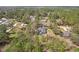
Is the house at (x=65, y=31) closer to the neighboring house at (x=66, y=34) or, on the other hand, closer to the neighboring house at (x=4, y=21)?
the neighboring house at (x=66, y=34)

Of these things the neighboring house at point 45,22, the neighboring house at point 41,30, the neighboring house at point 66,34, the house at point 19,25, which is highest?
the neighboring house at point 45,22

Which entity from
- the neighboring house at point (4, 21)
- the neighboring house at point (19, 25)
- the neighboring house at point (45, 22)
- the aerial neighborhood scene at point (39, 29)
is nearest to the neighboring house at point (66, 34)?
the aerial neighborhood scene at point (39, 29)

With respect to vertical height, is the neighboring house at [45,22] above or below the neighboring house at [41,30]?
above

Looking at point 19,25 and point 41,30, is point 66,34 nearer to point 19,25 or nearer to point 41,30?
point 41,30

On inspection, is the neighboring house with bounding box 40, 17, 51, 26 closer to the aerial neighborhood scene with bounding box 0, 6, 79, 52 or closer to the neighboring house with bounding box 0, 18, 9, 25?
the aerial neighborhood scene with bounding box 0, 6, 79, 52

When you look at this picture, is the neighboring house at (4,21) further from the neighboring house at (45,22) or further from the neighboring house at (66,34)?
the neighboring house at (66,34)

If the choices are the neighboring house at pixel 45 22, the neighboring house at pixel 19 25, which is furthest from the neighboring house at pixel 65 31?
the neighboring house at pixel 19 25
